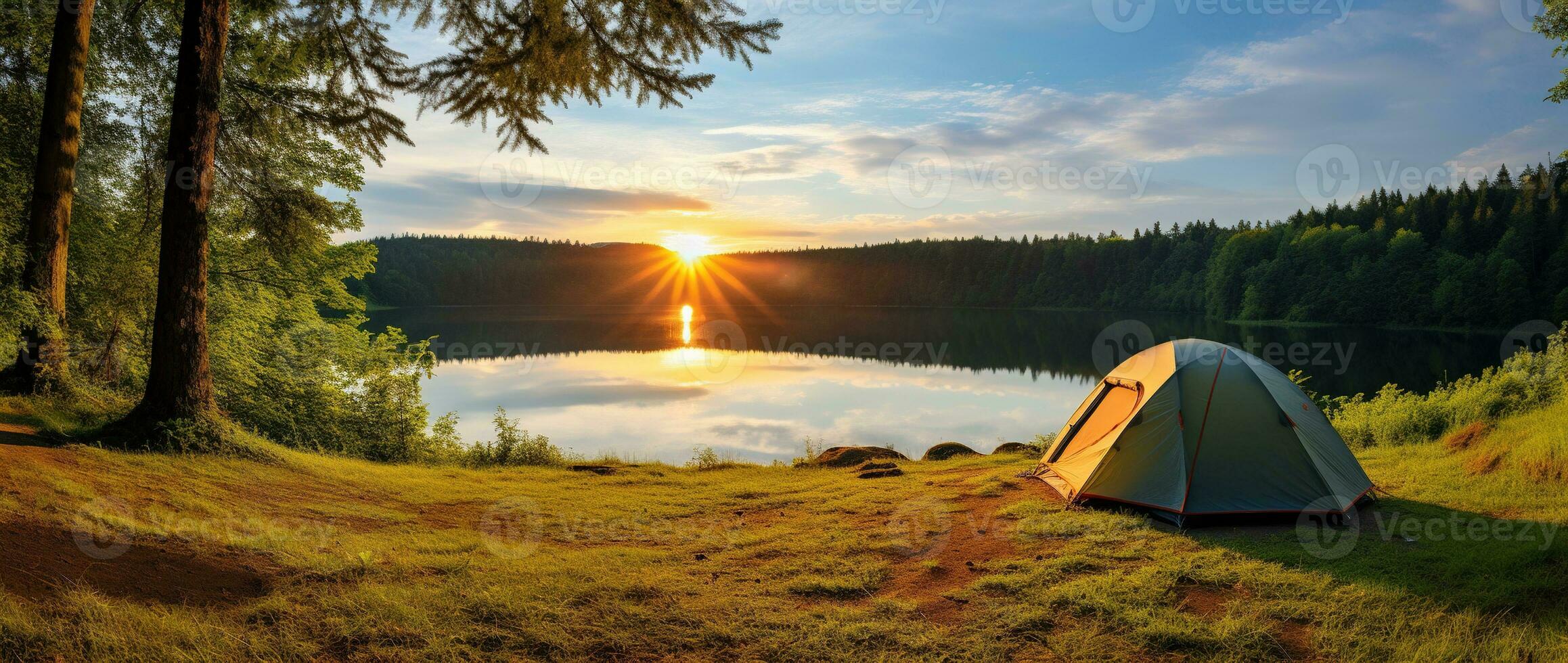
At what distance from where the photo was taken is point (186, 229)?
348 inches

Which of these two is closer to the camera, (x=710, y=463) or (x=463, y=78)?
(x=463, y=78)

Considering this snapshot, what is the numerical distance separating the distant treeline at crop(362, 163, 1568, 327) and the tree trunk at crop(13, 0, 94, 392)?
87.5 ft

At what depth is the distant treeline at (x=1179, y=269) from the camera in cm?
6234

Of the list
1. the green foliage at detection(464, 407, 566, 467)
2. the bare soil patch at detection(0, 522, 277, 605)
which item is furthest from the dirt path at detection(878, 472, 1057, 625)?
the green foliage at detection(464, 407, 566, 467)

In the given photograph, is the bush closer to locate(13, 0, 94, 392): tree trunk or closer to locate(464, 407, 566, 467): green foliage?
locate(464, 407, 566, 467): green foliage

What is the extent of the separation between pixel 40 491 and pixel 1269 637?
9.59m

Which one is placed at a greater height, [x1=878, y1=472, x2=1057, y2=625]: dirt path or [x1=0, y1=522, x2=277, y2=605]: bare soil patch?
[x1=0, y1=522, x2=277, y2=605]: bare soil patch

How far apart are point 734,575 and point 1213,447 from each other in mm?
5770

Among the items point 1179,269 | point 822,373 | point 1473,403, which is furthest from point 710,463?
point 1179,269

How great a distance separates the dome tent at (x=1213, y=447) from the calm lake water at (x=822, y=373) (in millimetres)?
10667

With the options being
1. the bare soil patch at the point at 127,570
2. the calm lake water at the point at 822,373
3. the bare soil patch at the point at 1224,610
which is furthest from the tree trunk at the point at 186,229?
the bare soil patch at the point at 1224,610

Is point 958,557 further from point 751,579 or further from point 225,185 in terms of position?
point 225,185

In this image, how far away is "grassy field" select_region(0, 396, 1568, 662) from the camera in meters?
4.63

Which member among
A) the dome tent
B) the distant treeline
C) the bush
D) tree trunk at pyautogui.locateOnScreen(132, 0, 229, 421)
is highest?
the distant treeline
